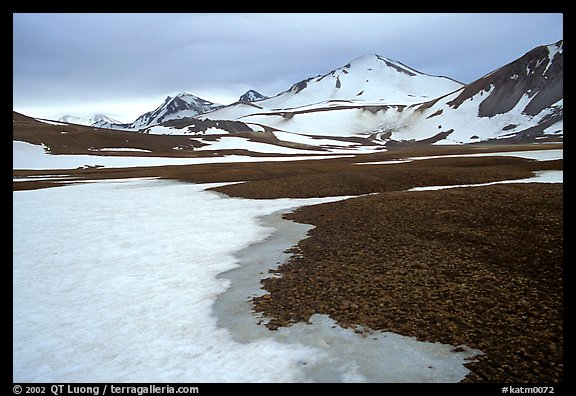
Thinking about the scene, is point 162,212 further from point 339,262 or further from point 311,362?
point 311,362

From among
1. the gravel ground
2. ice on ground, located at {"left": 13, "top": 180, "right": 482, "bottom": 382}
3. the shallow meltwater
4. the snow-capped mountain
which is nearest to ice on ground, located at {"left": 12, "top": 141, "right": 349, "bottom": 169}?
ice on ground, located at {"left": 13, "top": 180, "right": 482, "bottom": 382}

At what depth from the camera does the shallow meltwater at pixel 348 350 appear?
7113 mm

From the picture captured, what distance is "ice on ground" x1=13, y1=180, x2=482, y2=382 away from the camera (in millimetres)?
7473

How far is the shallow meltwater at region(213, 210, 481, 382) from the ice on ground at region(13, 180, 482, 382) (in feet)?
0.11

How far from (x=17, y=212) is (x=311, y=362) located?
85.9 feet

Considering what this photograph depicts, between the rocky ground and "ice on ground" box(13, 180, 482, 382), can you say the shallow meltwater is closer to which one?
"ice on ground" box(13, 180, 482, 382)

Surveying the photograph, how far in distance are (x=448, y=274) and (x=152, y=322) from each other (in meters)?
8.64

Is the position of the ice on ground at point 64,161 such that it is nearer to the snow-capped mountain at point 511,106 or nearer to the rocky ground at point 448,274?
the rocky ground at point 448,274

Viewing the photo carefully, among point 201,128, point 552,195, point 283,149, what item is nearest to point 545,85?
point 283,149

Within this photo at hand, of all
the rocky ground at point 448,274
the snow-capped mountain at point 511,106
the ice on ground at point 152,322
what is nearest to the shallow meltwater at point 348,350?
the ice on ground at point 152,322

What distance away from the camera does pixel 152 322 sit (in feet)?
31.9

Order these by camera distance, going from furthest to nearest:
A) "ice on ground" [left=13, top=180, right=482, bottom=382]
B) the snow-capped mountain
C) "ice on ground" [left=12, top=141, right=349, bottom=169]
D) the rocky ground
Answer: the snow-capped mountain → "ice on ground" [left=12, top=141, right=349, bottom=169] → the rocky ground → "ice on ground" [left=13, top=180, right=482, bottom=382]

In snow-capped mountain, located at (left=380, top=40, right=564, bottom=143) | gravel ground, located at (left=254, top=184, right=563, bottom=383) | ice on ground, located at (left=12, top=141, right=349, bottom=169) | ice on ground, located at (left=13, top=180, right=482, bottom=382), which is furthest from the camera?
snow-capped mountain, located at (left=380, top=40, right=564, bottom=143)

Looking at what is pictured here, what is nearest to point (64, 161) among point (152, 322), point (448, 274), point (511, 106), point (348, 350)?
point (152, 322)
